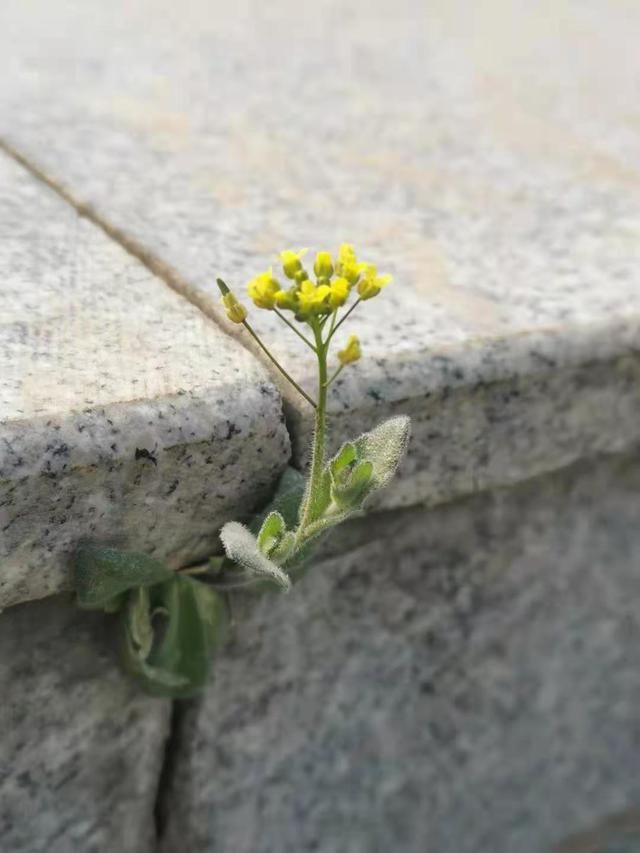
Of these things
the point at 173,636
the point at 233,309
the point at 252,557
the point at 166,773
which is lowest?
the point at 166,773

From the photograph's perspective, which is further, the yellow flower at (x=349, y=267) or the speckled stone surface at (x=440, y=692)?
the speckled stone surface at (x=440, y=692)

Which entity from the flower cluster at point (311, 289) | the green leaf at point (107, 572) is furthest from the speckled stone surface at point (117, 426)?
the flower cluster at point (311, 289)

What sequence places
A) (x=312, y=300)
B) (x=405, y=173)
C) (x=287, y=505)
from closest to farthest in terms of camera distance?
(x=312, y=300)
(x=287, y=505)
(x=405, y=173)

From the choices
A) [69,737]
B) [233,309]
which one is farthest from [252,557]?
[69,737]

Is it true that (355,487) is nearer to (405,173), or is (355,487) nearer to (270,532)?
(270,532)

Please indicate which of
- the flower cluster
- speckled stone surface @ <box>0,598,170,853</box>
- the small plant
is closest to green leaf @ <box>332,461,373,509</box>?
the small plant

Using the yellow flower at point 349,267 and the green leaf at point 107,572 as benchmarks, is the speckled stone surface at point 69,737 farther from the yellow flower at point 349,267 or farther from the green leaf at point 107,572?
the yellow flower at point 349,267

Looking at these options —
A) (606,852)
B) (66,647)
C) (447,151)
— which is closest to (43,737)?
(66,647)
